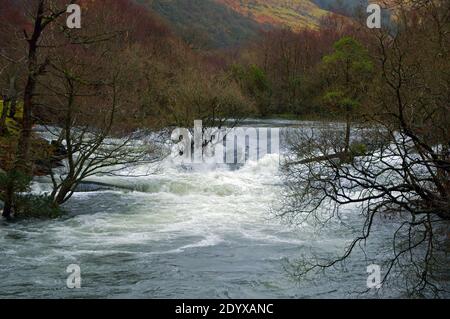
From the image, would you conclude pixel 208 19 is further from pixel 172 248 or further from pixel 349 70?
pixel 172 248

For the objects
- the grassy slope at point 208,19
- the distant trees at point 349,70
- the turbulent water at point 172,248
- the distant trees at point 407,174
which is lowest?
the turbulent water at point 172,248

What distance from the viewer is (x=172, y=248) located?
1387cm

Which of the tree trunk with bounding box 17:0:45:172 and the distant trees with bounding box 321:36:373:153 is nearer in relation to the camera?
the tree trunk with bounding box 17:0:45:172

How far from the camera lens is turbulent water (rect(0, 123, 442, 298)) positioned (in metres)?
10.8

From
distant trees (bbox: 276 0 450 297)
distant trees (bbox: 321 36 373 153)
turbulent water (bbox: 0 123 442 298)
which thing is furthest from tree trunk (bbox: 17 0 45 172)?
distant trees (bbox: 321 36 373 153)

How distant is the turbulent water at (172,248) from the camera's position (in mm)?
10805

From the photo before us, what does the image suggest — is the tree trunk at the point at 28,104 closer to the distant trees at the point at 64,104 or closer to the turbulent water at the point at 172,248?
the distant trees at the point at 64,104

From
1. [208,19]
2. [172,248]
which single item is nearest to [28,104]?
[172,248]

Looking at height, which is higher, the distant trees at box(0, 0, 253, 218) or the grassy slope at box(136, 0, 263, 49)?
the grassy slope at box(136, 0, 263, 49)

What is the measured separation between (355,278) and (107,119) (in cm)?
959

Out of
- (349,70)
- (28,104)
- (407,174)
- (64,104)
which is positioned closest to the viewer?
(407,174)

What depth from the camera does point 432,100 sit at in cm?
Result: 1258

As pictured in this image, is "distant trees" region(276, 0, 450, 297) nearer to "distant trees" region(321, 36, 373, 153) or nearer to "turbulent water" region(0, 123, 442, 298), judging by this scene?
"turbulent water" region(0, 123, 442, 298)

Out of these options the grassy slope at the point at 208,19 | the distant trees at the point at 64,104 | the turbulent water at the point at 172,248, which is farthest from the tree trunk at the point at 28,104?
the grassy slope at the point at 208,19
